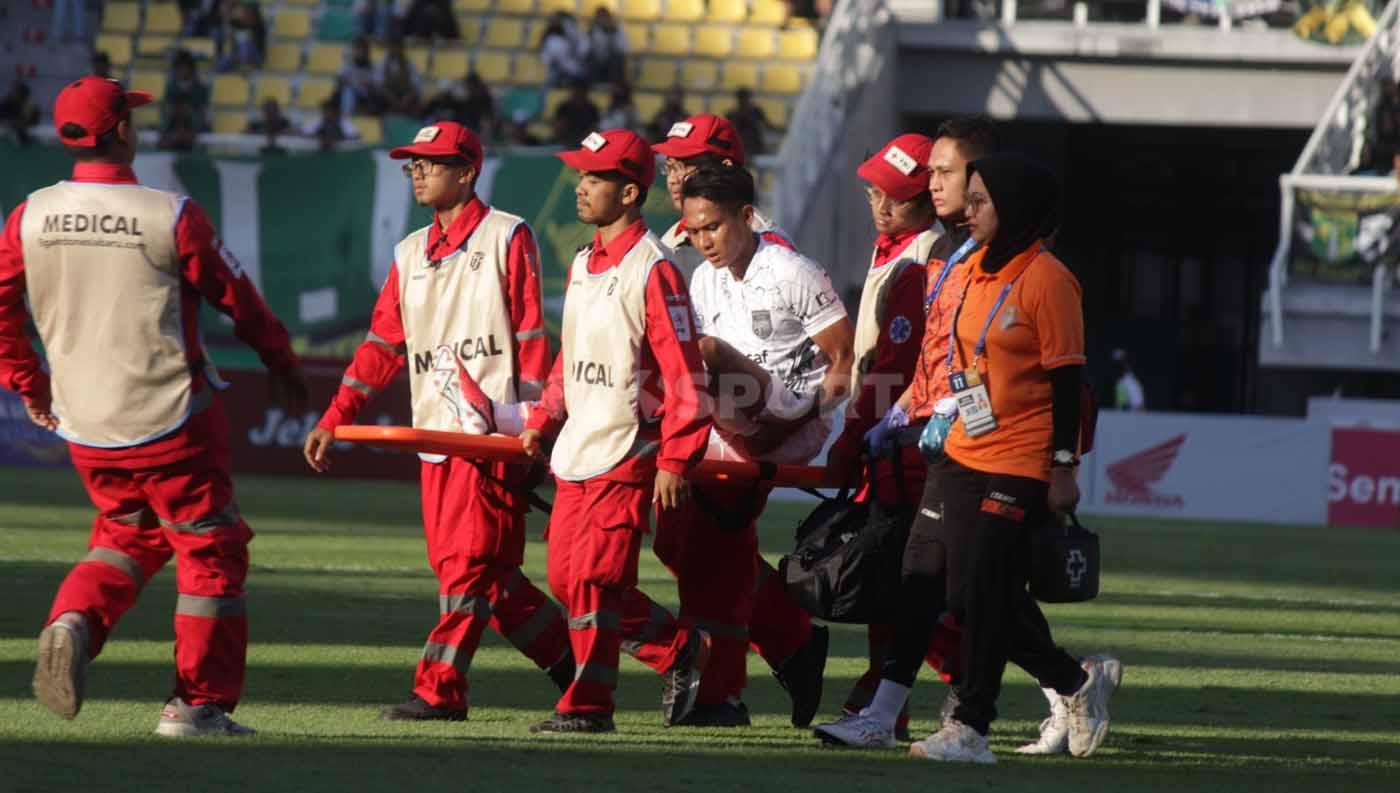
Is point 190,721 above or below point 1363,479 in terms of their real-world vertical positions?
above

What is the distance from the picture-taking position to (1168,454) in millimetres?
22578

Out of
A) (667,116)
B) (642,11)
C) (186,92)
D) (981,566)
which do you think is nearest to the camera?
(981,566)

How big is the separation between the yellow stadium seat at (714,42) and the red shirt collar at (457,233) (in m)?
20.9

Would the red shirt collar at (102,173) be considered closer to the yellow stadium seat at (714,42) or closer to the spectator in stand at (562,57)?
the spectator in stand at (562,57)

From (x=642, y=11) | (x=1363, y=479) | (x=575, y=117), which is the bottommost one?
(x=1363, y=479)

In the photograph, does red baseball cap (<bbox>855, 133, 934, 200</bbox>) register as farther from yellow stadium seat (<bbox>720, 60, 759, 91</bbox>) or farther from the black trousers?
yellow stadium seat (<bbox>720, 60, 759, 91</bbox>)

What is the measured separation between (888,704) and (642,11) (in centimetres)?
2265

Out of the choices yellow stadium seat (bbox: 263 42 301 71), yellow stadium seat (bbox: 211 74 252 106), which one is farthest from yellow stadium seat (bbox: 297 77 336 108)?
yellow stadium seat (bbox: 211 74 252 106)

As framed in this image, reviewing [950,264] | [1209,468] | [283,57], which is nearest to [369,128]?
[283,57]

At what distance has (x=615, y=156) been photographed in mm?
8117

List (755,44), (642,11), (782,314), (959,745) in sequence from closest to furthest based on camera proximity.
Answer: (959,745)
(782,314)
(755,44)
(642,11)

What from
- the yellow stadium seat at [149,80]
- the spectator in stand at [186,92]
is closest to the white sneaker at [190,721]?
the spectator in stand at [186,92]

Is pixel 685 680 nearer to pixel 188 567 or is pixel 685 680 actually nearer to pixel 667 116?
pixel 188 567

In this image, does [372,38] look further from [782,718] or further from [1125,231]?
[782,718]
